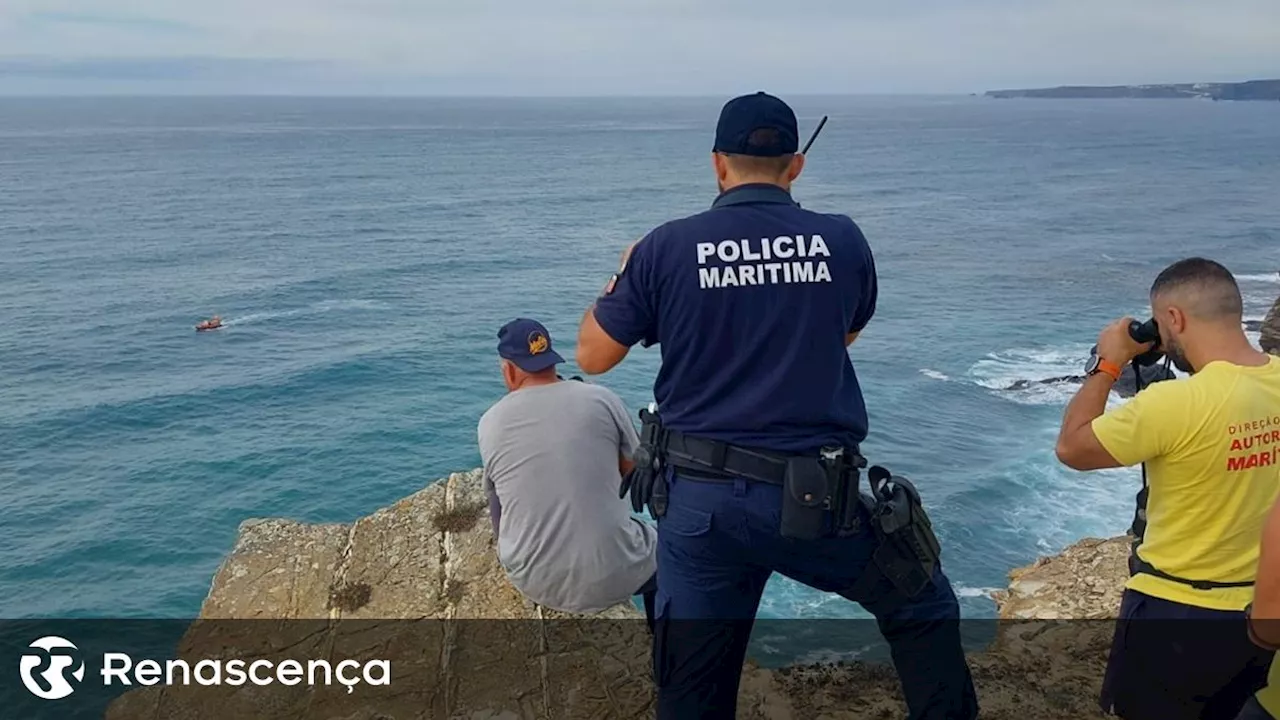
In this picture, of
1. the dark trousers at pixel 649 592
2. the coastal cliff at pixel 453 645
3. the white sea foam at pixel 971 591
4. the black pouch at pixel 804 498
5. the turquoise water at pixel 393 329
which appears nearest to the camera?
the black pouch at pixel 804 498

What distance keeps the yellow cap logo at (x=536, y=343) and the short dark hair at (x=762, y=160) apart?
2.27m

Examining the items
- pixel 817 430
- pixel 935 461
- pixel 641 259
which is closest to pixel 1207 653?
pixel 817 430

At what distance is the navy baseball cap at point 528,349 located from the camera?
5996mm

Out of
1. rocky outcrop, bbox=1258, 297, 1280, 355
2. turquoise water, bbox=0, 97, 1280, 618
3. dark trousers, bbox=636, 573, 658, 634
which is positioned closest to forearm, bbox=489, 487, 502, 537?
dark trousers, bbox=636, 573, 658, 634

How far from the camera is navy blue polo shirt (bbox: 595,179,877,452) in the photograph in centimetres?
393

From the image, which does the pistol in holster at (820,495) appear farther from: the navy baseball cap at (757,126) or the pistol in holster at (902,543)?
the navy baseball cap at (757,126)

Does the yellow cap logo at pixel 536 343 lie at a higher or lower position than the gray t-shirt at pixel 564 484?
higher

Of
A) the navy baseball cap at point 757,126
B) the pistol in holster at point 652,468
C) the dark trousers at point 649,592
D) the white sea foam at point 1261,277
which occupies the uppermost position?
the navy baseball cap at point 757,126

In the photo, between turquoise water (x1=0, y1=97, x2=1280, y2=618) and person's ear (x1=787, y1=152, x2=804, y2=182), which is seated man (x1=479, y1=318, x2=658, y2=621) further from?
turquoise water (x1=0, y1=97, x2=1280, y2=618)

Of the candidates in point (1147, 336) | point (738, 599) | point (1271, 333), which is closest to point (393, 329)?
point (1271, 333)

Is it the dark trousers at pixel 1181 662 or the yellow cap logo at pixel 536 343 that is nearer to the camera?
the dark trousers at pixel 1181 662

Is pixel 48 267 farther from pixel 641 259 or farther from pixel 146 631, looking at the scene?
pixel 641 259

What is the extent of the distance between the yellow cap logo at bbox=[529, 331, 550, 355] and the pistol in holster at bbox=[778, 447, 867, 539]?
2.44m

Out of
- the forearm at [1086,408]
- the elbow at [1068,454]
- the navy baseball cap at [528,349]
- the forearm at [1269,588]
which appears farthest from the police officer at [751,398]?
the navy baseball cap at [528,349]
